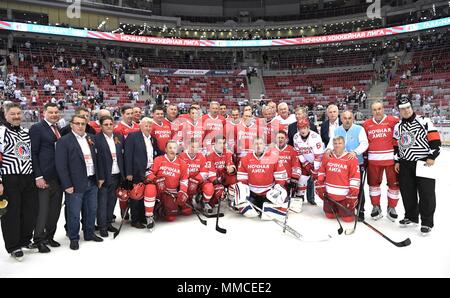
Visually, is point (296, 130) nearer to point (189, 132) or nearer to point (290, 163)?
point (290, 163)

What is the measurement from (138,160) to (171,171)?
18.2 inches

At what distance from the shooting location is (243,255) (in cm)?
335

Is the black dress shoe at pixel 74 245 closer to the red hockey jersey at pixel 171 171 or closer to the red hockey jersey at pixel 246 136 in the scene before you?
the red hockey jersey at pixel 171 171

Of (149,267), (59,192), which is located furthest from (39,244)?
(149,267)

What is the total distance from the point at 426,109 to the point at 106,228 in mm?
16257

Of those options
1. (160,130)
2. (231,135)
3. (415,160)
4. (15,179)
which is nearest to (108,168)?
(15,179)

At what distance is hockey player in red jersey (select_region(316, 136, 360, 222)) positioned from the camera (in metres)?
4.38

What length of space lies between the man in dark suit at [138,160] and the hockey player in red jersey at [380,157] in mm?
2952

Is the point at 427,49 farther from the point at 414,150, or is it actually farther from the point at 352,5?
the point at 414,150

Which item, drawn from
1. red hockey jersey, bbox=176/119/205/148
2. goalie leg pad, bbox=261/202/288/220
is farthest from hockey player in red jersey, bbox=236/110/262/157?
goalie leg pad, bbox=261/202/288/220

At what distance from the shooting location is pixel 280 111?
18.7ft

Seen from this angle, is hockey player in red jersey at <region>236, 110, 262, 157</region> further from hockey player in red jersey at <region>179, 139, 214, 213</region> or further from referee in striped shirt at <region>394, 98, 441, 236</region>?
referee in striped shirt at <region>394, 98, 441, 236</region>

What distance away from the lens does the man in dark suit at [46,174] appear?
341 centimetres

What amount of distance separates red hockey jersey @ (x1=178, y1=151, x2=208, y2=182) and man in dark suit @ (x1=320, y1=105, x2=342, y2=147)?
195 cm
